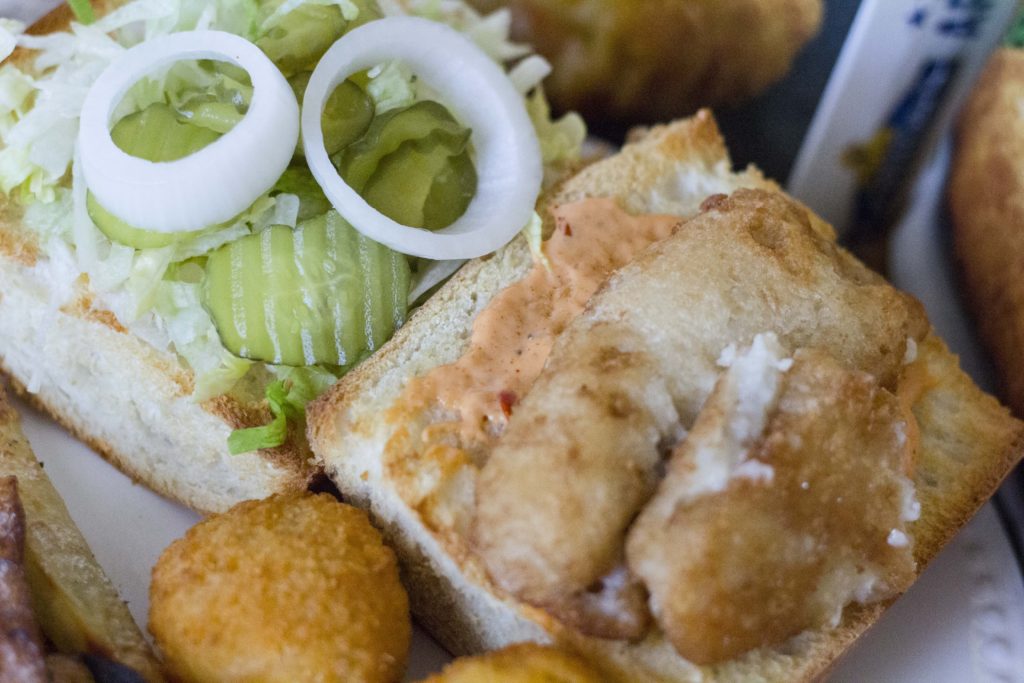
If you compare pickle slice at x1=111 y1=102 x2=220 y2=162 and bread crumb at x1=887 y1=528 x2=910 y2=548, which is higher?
pickle slice at x1=111 y1=102 x2=220 y2=162

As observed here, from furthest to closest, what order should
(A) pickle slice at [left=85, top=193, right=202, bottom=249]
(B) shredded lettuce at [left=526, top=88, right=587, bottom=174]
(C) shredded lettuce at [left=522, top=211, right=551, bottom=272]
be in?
(B) shredded lettuce at [left=526, top=88, right=587, bottom=174], (C) shredded lettuce at [left=522, top=211, right=551, bottom=272], (A) pickle slice at [left=85, top=193, right=202, bottom=249]

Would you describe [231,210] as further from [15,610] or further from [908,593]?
[908,593]

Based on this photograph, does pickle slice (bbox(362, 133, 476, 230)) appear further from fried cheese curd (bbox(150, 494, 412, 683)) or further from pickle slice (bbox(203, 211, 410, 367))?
fried cheese curd (bbox(150, 494, 412, 683))

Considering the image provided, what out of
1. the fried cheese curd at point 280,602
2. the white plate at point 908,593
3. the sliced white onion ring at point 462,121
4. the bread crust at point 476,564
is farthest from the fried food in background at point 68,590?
the sliced white onion ring at point 462,121

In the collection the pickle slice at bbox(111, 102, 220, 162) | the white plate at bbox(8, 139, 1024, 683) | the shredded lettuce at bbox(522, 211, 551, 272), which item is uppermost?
the pickle slice at bbox(111, 102, 220, 162)

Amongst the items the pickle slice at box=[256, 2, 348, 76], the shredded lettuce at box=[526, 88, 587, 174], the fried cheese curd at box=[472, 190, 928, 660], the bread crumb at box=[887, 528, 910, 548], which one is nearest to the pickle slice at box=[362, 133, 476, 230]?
the pickle slice at box=[256, 2, 348, 76]

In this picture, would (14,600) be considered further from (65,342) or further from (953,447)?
(953,447)
